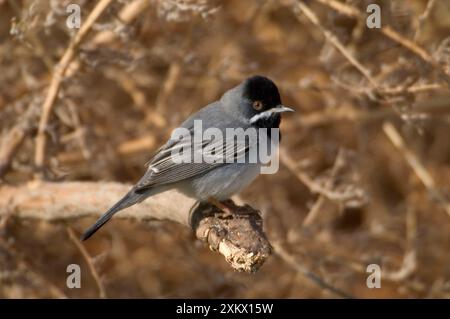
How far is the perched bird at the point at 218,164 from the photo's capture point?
11.8 feet

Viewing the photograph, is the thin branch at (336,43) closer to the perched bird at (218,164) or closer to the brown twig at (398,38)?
the brown twig at (398,38)

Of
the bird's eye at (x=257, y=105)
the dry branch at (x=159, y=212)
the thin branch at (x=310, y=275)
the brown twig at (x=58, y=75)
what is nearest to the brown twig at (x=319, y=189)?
the thin branch at (x=310, y=275)

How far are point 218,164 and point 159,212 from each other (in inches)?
17.2

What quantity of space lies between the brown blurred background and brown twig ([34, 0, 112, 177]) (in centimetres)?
6

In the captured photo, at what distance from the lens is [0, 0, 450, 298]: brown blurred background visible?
4.26m

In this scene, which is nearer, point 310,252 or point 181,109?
point 310,252

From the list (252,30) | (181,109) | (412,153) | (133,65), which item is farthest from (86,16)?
(412,153)

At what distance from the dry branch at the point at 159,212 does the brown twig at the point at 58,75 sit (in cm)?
22

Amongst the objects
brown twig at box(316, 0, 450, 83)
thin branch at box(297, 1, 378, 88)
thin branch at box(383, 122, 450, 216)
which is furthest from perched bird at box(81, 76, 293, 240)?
thin branch at box(383, 122, 450, 216)

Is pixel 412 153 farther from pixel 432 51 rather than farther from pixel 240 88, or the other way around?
pixel 240 88

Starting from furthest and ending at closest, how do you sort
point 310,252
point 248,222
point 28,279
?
point 310,252, point 28,279, point 248,222

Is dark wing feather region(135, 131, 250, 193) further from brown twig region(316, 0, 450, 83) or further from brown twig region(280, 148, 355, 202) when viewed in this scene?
brown twig region(316, 0, 450, 83)

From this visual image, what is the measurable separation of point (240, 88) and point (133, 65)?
803mm

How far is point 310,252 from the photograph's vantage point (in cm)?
499
